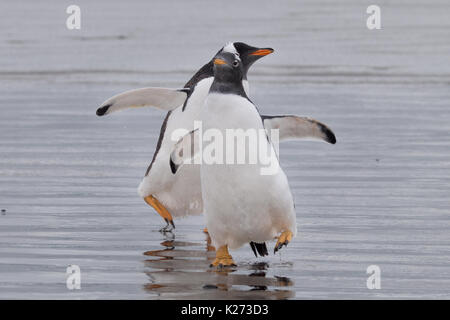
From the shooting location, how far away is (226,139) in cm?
588

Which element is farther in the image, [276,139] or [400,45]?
[400,45]

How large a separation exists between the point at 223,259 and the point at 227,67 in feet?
3.41

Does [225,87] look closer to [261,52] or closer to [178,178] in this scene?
[261,52]

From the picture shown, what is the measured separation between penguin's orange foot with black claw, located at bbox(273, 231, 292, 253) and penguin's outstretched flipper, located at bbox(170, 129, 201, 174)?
0.74 m

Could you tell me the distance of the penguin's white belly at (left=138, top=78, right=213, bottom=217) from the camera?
6883 millimetres

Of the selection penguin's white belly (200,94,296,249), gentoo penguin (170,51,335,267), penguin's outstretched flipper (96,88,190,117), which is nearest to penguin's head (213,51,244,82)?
gentoo penguin (170,51,335,267)

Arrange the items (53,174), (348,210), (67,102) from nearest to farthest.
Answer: (348,210), (53,174), (67,102)

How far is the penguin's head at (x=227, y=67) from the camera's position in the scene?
5.86m

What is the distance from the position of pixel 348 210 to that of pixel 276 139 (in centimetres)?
120

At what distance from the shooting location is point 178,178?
7.06 m

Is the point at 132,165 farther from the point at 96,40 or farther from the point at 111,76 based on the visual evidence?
the point at 96,40

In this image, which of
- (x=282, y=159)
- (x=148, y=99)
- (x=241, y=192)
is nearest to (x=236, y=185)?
(x=241, y=192)

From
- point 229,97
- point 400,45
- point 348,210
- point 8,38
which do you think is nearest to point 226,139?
point 229,97

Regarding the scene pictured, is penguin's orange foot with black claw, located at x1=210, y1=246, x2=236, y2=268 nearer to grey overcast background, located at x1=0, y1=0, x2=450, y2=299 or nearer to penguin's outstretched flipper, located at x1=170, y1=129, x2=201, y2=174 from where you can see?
grey overcast background, located at x1=0, y1=0, x2=450, y2=299
